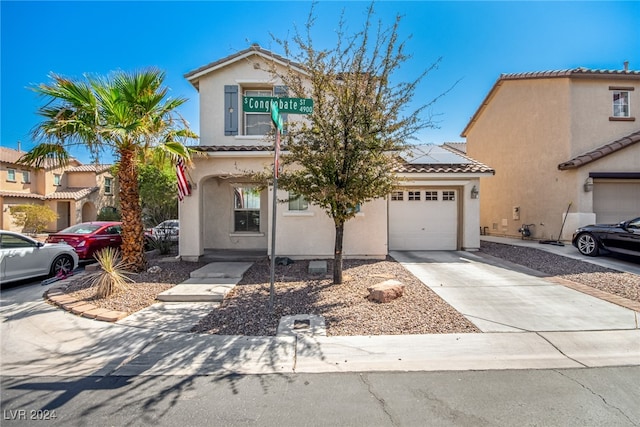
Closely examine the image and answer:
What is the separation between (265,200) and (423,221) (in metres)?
6.27

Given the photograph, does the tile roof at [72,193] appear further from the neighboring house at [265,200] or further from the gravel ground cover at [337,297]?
the gravel ground cover at [337,297]

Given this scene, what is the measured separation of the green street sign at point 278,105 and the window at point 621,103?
15675 mm

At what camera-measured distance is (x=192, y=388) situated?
10.9 ft

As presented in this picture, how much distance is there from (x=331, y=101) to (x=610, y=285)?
7412 mm

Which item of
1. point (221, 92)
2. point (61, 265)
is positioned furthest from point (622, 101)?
point (61, 265)

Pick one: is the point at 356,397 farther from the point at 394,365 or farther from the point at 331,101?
the point at 331,101

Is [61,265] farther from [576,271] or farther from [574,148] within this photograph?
[574,148]

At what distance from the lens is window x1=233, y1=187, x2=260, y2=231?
38.8ft

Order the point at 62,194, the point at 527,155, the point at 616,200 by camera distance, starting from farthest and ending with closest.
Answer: the point at 62,194, the point at 527,155, the point at 616,200

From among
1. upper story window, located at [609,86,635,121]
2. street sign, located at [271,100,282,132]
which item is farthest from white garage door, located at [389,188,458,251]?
upper story window, located at [609,86,635,121]

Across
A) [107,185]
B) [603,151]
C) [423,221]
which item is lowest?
[423,221]

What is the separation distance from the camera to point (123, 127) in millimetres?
6988

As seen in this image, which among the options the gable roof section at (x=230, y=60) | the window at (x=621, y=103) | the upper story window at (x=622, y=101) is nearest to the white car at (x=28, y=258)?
the gable roof section at (x=230, y=60)

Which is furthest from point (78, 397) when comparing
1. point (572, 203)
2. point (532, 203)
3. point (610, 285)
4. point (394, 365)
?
point (532, 203)
